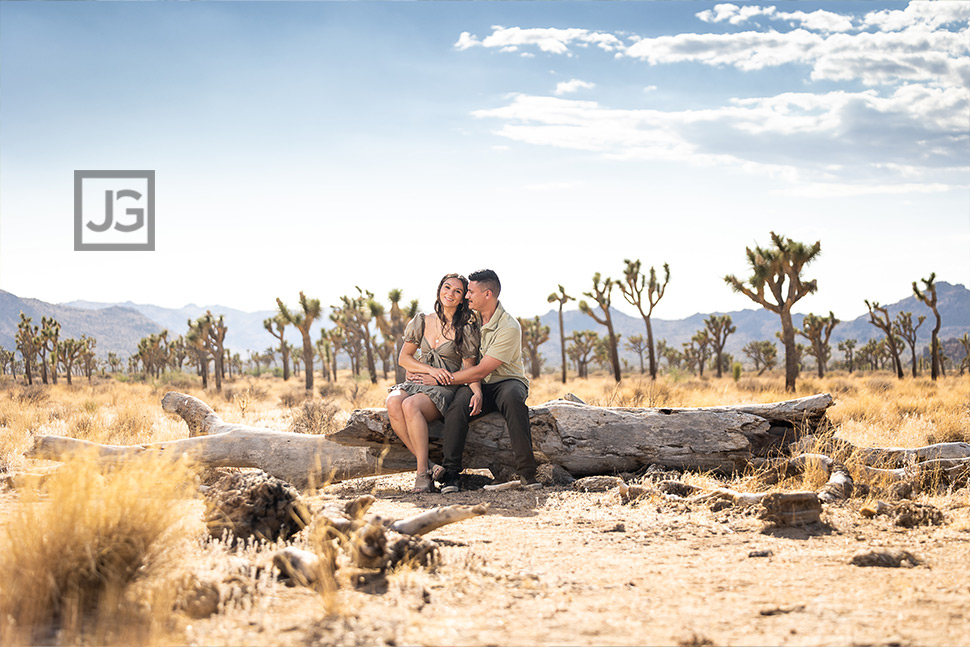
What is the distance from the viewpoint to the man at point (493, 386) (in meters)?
6.11

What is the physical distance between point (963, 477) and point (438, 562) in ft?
15.4

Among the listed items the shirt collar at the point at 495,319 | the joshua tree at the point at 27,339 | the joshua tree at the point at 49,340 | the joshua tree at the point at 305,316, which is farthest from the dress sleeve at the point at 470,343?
the joshua tree at the point at 27,339

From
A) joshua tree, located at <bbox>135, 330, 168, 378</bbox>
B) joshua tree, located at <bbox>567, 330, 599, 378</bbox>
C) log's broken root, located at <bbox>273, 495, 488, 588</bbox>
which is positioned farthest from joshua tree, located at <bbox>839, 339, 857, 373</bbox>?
log's broken root, located at <bbox>273, 495, 488, 588</bbox>

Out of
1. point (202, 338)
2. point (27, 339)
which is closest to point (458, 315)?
point (202, 338)

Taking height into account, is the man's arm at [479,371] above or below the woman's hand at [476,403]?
above

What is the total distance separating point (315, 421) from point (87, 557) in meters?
7.68

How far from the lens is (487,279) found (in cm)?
645

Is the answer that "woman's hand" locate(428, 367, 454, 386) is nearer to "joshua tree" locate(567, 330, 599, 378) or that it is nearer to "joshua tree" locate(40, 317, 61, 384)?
"joshua tree" locate(40, 317, 61, 384)

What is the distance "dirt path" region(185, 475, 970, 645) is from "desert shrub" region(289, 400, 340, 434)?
5748 mm

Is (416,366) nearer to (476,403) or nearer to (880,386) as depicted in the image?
(476,403)

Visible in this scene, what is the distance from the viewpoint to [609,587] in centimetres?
321

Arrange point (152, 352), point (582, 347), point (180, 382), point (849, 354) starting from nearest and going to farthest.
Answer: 1. point (180, 382)
2. point (152, 352)
3. point (582, 347)
4. point (849, 354)

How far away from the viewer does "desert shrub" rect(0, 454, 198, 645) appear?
2.53 meters

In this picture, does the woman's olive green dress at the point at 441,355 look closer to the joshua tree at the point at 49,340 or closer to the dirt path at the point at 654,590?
the dirt path at the point at 654,590
